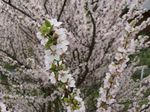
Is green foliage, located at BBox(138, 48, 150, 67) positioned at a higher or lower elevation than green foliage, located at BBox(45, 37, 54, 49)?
higher

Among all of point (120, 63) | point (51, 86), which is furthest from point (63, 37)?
point (51, 86)

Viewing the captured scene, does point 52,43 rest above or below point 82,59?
below

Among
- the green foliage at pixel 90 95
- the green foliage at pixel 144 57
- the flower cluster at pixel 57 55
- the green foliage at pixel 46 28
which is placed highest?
the green foliage at pixel 144 57

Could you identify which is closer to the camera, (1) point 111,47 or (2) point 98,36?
(2) point 98,36

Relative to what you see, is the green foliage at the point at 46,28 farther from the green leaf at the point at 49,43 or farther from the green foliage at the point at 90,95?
the green foliage at the point at 90,95

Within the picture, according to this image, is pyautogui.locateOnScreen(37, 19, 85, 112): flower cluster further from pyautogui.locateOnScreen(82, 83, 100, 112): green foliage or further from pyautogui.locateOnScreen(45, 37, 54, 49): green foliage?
pyautogui.locateOnScreen(82, 83, 100, 112): green foliage

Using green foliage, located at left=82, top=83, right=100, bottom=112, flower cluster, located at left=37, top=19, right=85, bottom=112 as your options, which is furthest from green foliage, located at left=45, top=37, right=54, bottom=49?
green foliage, located at left=82, top=83, right=100, bottom=112

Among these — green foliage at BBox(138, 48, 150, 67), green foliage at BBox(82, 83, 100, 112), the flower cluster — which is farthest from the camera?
green foliage at BBox(138, 48, 150, 67)

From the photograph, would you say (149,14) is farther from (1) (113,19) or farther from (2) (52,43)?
(2) (52,43)

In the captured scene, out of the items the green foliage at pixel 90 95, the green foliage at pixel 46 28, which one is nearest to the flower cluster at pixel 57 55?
the green foliage at pixel 46 28
